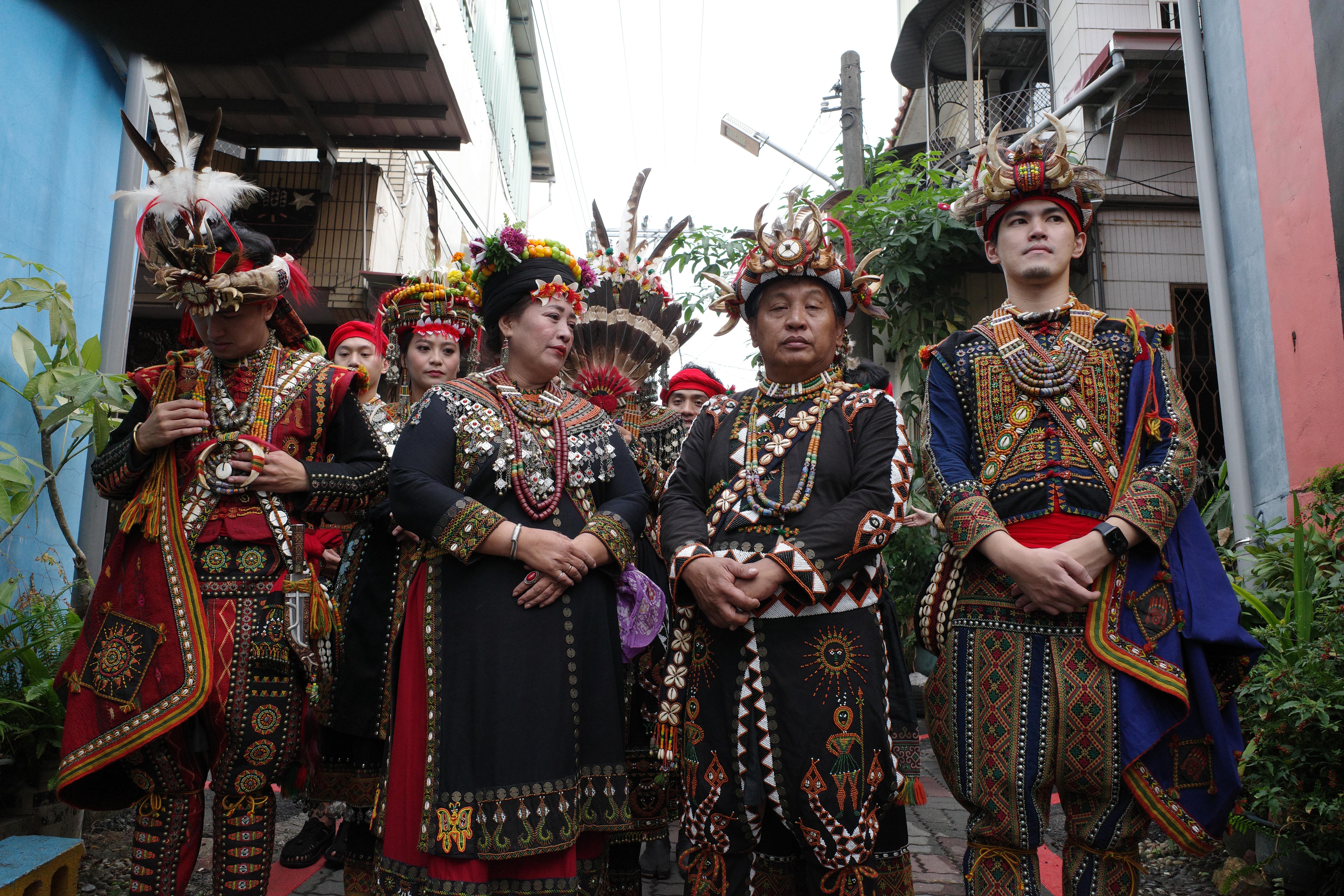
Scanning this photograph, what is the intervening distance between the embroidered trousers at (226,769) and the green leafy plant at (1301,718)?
288 centimetres

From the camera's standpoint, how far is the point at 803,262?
2.82 metres

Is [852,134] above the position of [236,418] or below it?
above

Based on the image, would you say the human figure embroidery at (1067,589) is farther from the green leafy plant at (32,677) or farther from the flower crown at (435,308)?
the green leafy plant at (32,677)

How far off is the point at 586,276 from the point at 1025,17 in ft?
31.2

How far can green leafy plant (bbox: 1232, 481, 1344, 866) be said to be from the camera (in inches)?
111

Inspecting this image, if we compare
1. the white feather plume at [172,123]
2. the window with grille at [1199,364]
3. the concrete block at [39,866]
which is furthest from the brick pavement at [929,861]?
the window with grille at [1199,364]

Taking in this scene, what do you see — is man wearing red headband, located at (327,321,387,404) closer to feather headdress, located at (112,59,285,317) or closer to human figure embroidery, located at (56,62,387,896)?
human figure embroidery, located at (56,62,387,896)

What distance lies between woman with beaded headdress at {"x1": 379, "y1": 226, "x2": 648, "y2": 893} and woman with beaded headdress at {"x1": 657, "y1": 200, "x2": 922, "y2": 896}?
0.80ft

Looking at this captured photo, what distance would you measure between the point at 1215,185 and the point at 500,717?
482 cm


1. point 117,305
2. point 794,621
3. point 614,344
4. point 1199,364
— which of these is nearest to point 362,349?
point 117,305

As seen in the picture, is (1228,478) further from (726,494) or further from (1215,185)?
(726,494)

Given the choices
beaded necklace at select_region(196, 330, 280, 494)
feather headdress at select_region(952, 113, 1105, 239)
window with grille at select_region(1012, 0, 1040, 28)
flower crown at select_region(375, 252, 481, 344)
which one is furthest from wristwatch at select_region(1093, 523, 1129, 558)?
window with grille at select_region(1012, 0, 1040, 28)

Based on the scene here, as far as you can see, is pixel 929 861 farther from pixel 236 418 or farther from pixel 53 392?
pixel 53 392

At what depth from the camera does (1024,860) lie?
234cm
